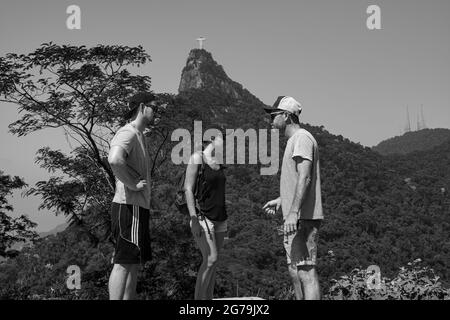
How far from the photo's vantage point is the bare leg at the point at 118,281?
127 inches

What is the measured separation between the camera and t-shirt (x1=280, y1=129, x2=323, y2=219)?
3562 millimetres

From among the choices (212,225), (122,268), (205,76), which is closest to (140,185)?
(122,268)

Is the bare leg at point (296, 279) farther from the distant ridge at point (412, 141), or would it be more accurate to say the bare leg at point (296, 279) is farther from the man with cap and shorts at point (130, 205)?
the distant ridge at point (412, 141)

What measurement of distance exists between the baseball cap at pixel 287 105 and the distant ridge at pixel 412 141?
4016 inches

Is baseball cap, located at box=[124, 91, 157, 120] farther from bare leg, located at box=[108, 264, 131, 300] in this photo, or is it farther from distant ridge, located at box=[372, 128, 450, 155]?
distant ridge, located at box=[372, 128, 450, 155]

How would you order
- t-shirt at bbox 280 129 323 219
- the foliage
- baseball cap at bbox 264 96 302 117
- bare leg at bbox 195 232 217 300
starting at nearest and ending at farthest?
t-shirt at bbox 280 129 323 219, baseball cap at bbox 264 96 302 117, bare leg at bbox 195 232 217 300, the foliage

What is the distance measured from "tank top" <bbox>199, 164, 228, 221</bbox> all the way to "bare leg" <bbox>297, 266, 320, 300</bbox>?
0.89m

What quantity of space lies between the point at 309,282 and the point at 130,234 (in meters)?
1.20

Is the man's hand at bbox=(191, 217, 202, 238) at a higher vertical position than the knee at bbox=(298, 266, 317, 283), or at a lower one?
higher

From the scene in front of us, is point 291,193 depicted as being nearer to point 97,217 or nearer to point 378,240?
point 97,217

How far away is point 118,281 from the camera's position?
326cm

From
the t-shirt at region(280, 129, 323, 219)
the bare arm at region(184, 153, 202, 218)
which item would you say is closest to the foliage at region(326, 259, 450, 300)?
the t-shirt at region(280, 129, 323, 219)

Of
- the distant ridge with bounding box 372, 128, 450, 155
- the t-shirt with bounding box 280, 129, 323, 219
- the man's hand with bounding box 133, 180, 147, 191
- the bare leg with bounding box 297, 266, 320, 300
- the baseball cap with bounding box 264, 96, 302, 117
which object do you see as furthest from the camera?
the distant ridge with bounding box 372, 128, 450, 155

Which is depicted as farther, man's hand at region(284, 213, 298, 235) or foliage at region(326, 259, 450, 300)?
foliage at region(326, 259, 450, 300)
